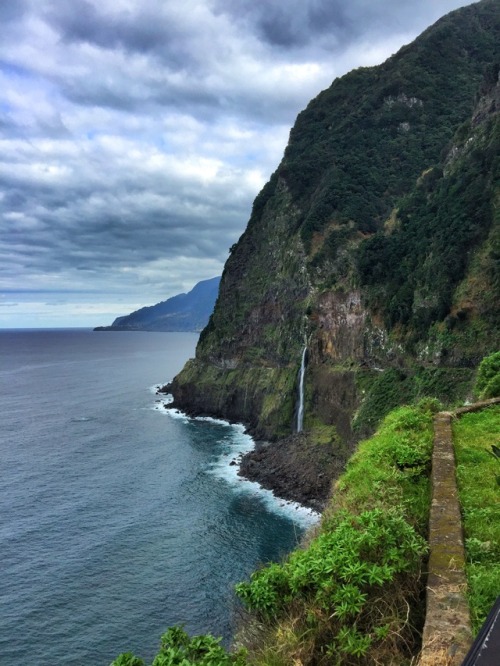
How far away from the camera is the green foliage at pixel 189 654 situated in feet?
20.5

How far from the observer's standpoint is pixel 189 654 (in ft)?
21.5

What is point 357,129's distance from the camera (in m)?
99.2

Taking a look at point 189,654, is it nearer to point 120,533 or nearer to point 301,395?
point 120,533

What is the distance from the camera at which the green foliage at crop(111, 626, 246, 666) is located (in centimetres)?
624

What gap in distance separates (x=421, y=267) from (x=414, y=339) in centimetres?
871

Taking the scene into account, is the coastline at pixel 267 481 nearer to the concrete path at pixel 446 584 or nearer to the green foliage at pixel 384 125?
the concrete path at pixel 446 584

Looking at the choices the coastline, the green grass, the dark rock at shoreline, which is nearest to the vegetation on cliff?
the green grass

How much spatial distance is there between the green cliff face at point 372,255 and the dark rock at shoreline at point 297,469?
415 cm

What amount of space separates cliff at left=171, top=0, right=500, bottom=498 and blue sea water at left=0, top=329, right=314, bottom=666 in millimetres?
13452

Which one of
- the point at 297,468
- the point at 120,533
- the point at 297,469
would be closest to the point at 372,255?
the point at 297,468

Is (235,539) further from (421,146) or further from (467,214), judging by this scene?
(421,146)

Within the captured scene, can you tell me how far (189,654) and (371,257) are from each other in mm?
62580

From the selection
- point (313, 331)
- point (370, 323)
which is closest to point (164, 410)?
point (313, 331)

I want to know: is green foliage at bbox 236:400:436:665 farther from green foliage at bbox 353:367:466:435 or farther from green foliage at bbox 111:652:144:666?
green foliage at bbox 353:367:466:435
